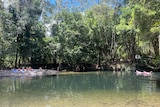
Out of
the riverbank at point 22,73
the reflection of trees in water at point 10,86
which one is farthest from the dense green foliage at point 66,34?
the reflection of trees in water at point 10,86

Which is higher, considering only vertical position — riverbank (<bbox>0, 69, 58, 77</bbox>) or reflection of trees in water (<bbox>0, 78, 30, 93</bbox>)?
riverbank (<bbox>0, 69, 58, 77</bbox>)

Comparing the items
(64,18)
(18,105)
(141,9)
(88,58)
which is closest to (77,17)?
(64,18)

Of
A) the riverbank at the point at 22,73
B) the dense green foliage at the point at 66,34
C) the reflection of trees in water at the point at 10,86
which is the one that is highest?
the dense green foliage at the point at 66,34

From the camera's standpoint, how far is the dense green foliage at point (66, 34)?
34.0m

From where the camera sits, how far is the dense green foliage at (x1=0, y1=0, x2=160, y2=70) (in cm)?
3400

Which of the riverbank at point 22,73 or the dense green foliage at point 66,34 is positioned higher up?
the dense green foliage at point 66,34

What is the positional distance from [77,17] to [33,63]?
1029 centimetres

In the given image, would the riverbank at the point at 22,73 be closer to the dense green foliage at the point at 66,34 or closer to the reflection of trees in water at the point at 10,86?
the dense green foliage at the point at 66,34

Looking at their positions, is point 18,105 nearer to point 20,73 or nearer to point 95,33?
point 20,73

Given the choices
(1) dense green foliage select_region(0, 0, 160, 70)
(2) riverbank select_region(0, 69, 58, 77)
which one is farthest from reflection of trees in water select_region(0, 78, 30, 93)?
(1) dense green foliage select_region(0, 0, 160, 70)

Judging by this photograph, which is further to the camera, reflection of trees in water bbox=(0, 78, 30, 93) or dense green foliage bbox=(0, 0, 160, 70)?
dense green foliage bbox=(0, 0, 160, 70)

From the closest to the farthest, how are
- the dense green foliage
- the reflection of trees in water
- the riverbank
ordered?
the reflection of trees in water < the riverbank < the dense green foliage

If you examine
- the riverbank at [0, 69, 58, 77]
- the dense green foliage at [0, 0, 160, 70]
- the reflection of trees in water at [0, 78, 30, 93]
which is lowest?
the reflection of trees in water at [0, 78, 30, 93]

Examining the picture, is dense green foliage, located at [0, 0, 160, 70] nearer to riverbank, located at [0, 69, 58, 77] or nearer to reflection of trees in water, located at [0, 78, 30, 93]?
riverbank, located at [0, 69, 58, 77]
